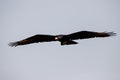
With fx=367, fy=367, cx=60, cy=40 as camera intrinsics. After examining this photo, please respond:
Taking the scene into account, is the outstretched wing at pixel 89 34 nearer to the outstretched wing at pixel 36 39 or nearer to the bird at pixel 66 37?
the bird at pixel 66 37

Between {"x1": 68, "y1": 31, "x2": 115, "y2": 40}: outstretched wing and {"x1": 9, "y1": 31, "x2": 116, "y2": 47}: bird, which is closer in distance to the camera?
{"x1": 9, "y1": 31, "x2": 116, "y2": 47}: bird

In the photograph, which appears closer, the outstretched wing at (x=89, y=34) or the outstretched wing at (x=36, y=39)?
the outstretched wing at (x=89, y=34)

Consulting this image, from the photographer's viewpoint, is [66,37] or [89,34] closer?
[66,37]

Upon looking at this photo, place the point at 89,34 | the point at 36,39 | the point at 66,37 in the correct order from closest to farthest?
1. the point at 66,37
2. the point at 89,34
3. the point at 36,39

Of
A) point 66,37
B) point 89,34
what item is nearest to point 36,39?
point 66,37

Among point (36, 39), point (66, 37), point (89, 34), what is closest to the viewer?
point (66, 37)

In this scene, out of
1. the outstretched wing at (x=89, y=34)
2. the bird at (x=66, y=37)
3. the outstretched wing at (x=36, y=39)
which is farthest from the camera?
the outstretched wing at (x=36, y=39)

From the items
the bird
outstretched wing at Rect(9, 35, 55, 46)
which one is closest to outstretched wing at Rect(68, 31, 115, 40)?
the bird

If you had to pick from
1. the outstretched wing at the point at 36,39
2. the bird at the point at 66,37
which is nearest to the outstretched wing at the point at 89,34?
the bird at the point at 66,37

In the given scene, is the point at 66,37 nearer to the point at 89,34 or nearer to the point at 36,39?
the point at 89,34

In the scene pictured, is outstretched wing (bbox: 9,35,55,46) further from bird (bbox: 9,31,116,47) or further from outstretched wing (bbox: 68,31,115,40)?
outstretched wing (bbox: 68,31,115,40)

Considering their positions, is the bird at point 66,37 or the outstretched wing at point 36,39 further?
the outstretched wing at point 36,39

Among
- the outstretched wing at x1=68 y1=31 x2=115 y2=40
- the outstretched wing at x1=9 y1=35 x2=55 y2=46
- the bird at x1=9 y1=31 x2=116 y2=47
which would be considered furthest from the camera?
the outstretched wing at x1=9 y1=35 x2=55 y2=46

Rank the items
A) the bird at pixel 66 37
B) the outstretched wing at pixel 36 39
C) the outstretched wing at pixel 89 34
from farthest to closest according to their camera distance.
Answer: the outstretched wing at pixel 36 39 → the outstretched wing at pixel 89 34 → the bird at pixel 66 37
